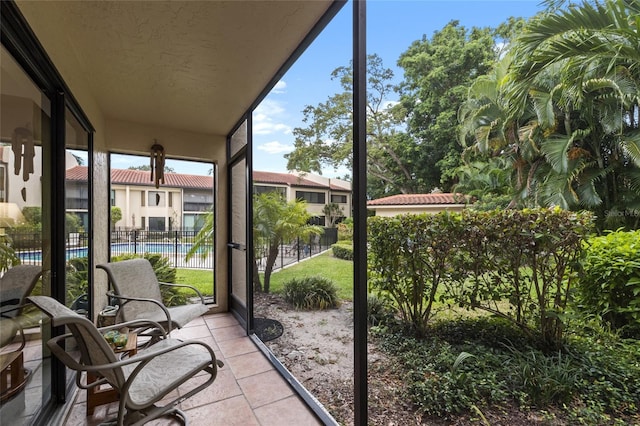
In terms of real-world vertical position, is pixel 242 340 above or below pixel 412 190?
below

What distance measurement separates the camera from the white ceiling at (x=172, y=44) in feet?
5.17

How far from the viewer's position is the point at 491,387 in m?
1.90

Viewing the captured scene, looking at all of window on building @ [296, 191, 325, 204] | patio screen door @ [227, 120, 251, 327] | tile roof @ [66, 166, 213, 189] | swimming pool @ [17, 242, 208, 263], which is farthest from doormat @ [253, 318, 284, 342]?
tile roof @ [66, 166, 213, 189]

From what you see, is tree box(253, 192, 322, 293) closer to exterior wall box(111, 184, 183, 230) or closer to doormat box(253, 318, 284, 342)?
doormat box(253, 318, 284, 342)

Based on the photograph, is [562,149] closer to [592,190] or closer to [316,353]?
[592,190]

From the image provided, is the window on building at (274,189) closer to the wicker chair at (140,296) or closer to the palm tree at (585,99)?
the wicker chair at (140,296)

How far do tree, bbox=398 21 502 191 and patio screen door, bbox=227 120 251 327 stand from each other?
4.70m

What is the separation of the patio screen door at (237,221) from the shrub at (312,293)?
631 mm

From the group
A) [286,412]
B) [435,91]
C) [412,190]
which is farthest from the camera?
[435,91]

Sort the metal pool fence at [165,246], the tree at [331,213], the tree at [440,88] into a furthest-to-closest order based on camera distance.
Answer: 1. the tree at [440,88]
2. the tree at [331,213]
3. the metal pool fence at [165,246]

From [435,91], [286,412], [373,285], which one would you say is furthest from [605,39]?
[435,91]

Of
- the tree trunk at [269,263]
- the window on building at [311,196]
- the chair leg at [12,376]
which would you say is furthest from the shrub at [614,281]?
the chair leg at [12,376]

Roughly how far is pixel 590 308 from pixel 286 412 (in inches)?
110

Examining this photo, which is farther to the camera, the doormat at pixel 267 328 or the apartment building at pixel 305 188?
the apartment building at pixel 305 188
